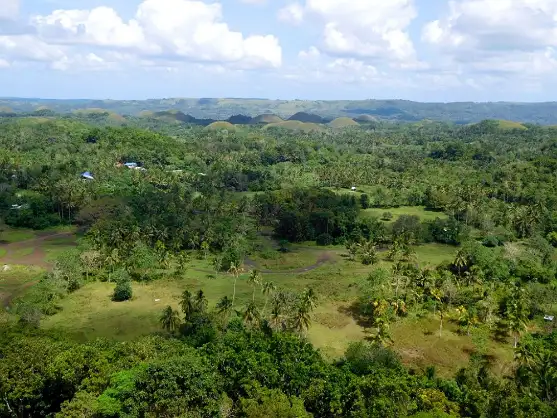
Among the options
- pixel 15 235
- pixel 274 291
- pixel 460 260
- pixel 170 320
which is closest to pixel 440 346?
pixel 274 291

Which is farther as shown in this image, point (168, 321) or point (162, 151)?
point (162, 151)

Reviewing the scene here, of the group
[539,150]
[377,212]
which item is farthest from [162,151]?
[539,150]

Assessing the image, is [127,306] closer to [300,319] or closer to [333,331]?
[300,319]

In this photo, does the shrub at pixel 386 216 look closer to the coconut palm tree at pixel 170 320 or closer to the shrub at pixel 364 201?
the shrub at pixel 364 201

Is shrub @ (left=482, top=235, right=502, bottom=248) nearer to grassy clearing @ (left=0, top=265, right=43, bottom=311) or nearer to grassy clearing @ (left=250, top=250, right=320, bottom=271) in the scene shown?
grassy clearing @ (left=250, top=250, right=320, bottom=271)

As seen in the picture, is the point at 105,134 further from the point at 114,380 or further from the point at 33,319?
the point at 114,380

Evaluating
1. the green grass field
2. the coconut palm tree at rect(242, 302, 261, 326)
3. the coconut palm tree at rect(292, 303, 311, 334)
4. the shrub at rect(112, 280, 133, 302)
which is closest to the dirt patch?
the green grass field

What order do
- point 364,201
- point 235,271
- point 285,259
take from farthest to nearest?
1. point 364,201
2. point 285,259
3. point 235,271
